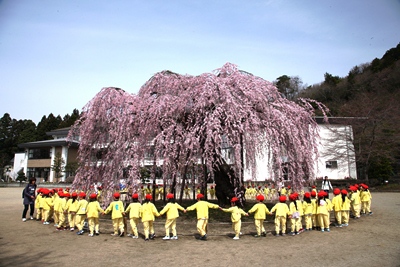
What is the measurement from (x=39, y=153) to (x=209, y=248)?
45118 mm

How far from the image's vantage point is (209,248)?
730cm

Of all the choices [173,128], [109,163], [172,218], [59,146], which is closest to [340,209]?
[172,218]

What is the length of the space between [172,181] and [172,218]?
3.06 metres

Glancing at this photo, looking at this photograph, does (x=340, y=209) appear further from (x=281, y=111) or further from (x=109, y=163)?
(x=109, y=163)

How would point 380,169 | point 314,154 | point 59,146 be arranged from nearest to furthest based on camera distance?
1. point 314,154
2. point 380,169
3. point 59,146

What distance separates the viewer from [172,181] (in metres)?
11.3

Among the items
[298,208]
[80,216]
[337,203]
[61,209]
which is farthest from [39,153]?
[337,203]

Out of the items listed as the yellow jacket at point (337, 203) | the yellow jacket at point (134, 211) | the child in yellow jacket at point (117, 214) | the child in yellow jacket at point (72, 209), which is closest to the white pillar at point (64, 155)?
the child in yellow jacket at point (72, 209)

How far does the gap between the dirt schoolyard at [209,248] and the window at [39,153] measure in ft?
123

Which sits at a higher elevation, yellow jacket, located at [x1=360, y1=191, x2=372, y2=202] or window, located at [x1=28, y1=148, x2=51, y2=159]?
window, located at [x1=28, y1=148, x2=51, y2=159]

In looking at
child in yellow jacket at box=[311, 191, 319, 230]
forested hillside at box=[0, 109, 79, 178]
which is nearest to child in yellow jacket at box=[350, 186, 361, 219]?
child in yellow jacket at box=[311, 191, 319, 230]

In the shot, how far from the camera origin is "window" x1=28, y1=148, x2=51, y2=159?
144 feet

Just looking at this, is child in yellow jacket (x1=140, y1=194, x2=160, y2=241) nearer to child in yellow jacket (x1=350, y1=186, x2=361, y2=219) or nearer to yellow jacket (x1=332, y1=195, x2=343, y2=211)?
yellow jacket (x1=332, y1=195, x2=343, y2=211)

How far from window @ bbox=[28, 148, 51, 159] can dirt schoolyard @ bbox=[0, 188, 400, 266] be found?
3748 centimetres
